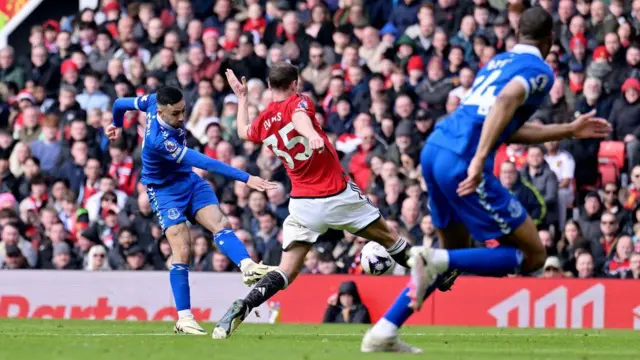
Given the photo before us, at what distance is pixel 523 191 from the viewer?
17.5 m

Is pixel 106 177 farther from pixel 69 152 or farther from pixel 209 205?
pixel 209 205

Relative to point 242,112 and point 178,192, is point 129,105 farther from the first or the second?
point 242,112

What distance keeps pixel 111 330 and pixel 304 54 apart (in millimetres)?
8424

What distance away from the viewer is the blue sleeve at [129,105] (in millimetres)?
13578

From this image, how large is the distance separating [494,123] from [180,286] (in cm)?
467

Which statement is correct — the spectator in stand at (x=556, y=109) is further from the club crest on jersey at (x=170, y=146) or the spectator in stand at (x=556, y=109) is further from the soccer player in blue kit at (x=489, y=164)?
the soccer player in blue kit at (x=489, y=164)

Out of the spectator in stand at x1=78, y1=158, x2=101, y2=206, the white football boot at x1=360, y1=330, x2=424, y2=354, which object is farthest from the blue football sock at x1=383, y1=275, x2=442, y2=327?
the spectator in stand at x1=78, y1=158, x2=101, y2=206

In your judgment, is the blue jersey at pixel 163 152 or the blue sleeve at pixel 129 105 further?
the blue sleeve at pixel 129 105

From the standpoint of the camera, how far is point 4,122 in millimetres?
22938

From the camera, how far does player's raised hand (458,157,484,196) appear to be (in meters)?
9.35

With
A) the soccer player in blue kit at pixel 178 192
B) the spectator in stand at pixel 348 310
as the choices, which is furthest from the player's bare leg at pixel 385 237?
the spectator in stand at pixel 348 310

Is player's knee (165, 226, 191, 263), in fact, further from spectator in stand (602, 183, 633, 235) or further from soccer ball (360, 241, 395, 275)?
spectator in stand (602, 183, 633, 235)

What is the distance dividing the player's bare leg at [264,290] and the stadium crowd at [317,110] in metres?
5.69

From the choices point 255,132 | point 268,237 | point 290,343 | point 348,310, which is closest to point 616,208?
point 348,310
